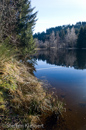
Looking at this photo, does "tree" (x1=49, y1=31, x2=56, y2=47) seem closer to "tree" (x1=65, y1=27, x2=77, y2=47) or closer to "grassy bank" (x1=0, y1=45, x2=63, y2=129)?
Result: "tree" (x1=65, y1=27, x2=77, y2=47)

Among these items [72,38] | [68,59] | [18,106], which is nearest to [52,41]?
[72,38]

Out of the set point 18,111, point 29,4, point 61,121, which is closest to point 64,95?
point 61,121

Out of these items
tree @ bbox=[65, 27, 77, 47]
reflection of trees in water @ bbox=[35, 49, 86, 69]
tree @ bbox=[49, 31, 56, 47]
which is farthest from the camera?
tree @ bbox=[49, 31, 56, 47]

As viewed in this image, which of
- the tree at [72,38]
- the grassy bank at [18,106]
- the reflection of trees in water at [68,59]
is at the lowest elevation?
the grassy bank at [18,106]

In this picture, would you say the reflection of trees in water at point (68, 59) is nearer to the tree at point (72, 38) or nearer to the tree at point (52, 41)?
the tree at point (72, 38)

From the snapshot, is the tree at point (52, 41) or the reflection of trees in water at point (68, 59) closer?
the reflection of trees in water at point (68, 59)

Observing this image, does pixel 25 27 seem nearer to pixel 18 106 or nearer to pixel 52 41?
pixel 18 106

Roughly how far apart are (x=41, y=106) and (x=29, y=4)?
12783 millimetres

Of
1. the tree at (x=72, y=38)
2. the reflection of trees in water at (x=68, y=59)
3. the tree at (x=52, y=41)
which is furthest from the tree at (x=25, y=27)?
the tree at (x=52, y=41)

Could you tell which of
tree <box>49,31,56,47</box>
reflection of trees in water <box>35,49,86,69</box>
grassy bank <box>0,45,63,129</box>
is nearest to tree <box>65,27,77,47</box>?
tree <box>49,31,56,47</box>

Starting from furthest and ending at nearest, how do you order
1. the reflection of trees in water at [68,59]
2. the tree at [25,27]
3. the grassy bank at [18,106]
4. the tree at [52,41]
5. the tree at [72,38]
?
the tree at [52,41], the tree at [72,38], the tree at [25,27], the reflection of trees in water at [68,59], the grassy bank at [18,106]

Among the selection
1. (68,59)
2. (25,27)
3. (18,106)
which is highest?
→ (25,27)

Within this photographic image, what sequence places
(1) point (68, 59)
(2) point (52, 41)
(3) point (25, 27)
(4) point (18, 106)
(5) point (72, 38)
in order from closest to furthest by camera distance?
(4) point (18, 106), (3) point (25, 27), (1) point (68, 59), (5) point (72, 38), (2) point (52, 41)

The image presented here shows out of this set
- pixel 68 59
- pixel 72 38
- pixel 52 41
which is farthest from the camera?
pixel 52 41
